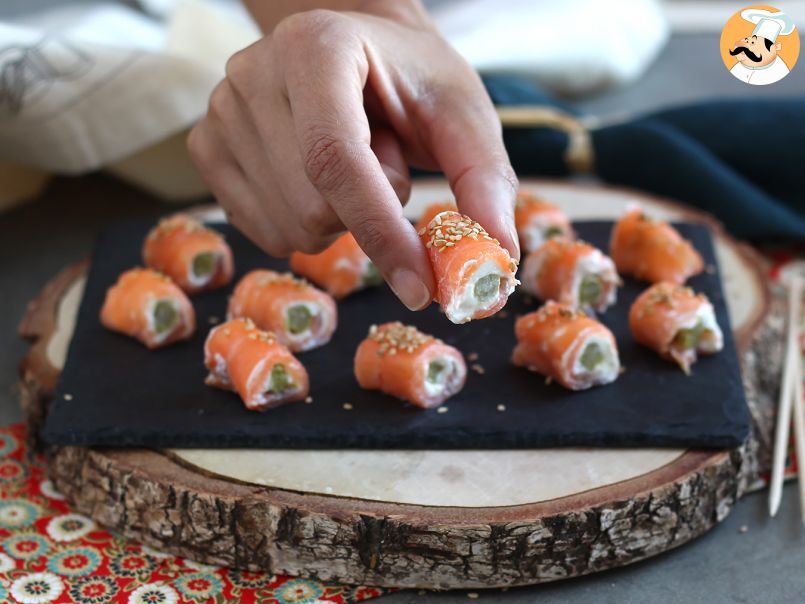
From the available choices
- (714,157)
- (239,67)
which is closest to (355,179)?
(239,67)

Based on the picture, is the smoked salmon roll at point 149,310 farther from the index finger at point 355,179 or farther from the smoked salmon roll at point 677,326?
the smoked salmon roll at point 677,326

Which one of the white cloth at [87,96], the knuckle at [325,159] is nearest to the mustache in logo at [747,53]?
the knuckle at [325,159]

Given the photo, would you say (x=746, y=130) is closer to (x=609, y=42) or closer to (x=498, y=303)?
(x=609, y=42)

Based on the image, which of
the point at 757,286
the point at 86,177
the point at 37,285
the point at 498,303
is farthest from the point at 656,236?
the point at 86,177

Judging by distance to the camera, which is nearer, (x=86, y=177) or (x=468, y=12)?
(x=86, y=177)

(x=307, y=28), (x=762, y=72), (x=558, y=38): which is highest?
(x=762, y=72)

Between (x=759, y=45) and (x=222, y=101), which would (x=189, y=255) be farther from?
(x=759, y=45)

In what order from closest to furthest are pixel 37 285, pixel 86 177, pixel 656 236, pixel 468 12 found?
pixel 656 236
pixel 37 285
pixel 86 177
pixel 468 12
